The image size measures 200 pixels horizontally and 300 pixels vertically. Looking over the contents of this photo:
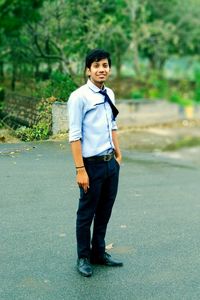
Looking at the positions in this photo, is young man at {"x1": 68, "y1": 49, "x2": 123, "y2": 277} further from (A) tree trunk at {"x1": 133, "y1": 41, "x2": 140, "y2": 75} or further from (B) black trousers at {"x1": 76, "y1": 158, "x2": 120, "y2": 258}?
(A) tree trunk at {"x1": 133, "y1": 41, "x2": 140, "y2": 75}

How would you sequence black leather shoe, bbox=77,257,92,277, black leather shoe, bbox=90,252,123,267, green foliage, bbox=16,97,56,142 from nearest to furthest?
black leather shoe, bbox=77,257,92,277 < black leather shoe, bbox=90,252,123,267 < green foliage, bbox=16,97,56,142

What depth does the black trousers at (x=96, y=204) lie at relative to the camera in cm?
416

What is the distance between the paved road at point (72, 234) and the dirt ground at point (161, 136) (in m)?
4.60

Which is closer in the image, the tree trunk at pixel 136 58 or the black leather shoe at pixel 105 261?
the black leather shoe at pixel 105 261

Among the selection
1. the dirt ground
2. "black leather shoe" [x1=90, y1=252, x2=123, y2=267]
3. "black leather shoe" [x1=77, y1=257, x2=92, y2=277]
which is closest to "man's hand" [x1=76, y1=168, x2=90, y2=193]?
"black leather shoe" [x1=77, y1=257, x2=92, y2=277]

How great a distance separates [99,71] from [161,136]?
37.6ft

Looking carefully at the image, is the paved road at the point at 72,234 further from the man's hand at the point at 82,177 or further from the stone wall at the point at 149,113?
the stone wall at the point at 149,113

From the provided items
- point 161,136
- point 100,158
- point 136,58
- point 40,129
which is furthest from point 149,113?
point 100,158

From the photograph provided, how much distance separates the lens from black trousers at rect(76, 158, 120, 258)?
13.6 feet

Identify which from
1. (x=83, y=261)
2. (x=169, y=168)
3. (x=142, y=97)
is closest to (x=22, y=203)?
(x=83, y=261)

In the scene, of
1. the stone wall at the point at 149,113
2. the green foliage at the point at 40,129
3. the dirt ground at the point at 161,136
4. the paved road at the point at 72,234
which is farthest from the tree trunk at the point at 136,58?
the green foliage at the point at 40,129

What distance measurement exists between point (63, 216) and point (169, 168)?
14.3 feet

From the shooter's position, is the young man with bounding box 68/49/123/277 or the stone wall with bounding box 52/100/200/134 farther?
the stone wall with bounding box 52/100/200/134

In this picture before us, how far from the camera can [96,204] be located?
4.30 meters
